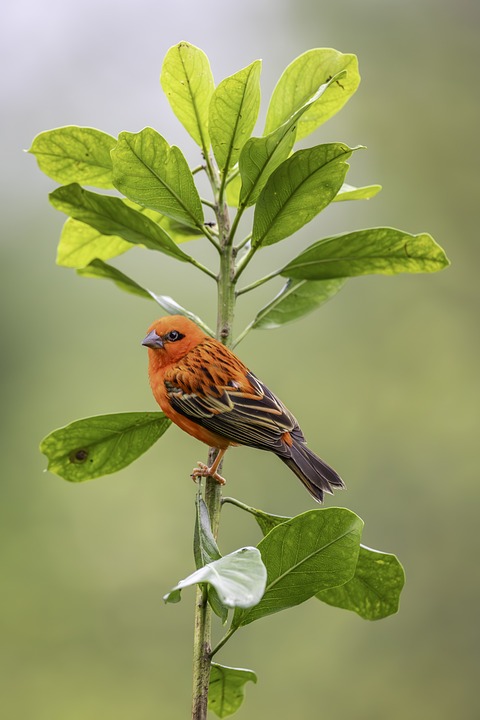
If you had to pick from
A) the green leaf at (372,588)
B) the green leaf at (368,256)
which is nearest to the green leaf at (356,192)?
the green leaf at (368,256)

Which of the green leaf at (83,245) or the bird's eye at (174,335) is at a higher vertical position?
the green leaf at (83,245)

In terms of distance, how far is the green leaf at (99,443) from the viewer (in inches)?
64.5

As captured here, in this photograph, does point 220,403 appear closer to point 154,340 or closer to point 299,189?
point 154,340

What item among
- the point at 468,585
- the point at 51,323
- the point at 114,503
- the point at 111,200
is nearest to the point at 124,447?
the point at 111,200

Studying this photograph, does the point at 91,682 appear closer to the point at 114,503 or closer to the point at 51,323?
the point at 114,503

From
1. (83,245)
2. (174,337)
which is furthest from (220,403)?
(83,245)

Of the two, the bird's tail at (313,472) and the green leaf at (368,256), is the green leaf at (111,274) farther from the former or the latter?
the bird's tail at (313,472)

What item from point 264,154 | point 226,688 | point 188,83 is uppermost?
point 188,83

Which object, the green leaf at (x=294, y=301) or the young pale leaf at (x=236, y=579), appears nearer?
the young pale leaf at (x=236, y=579)

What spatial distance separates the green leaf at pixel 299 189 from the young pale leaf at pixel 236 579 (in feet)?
2.06

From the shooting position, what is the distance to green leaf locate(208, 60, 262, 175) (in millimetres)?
1493

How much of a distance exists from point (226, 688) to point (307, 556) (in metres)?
0.46

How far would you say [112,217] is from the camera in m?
1.62

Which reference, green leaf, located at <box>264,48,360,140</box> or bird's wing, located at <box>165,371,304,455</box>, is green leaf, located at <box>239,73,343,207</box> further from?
bird's wing, located at <box>165,371,304,455</box>
